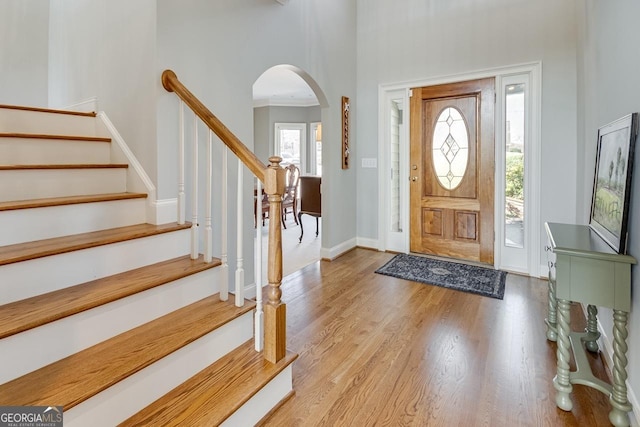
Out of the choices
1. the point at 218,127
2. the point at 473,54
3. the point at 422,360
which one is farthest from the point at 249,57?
the point at 422,360

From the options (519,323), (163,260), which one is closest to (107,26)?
(163,260)

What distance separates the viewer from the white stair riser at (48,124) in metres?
2.14

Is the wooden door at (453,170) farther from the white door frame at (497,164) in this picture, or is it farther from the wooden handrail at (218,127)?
the wooden handrail at (218,127)

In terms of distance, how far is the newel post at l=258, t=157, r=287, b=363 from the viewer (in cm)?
154

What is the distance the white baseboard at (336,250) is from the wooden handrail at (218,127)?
232 centimetres

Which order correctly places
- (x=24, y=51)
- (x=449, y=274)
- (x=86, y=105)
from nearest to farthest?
(x=86, y=105)
(x=24, y=51)
(x=449, y=274)

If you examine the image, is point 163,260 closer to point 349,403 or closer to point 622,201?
point 349,403

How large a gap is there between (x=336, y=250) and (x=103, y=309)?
2907 mm

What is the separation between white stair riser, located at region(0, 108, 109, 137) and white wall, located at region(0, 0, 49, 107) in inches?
54.6

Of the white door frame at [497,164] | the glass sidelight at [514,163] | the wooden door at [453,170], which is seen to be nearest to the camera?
the white door frame at [497,164]

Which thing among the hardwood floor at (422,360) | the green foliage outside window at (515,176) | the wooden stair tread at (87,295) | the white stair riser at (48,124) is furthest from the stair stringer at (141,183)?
the green foliage outside window at (515,176)

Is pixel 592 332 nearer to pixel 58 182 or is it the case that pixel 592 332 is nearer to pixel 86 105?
pixel 58 182

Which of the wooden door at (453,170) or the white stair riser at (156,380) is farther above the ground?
the wooden door at (453,170)

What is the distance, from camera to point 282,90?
7.07 m
